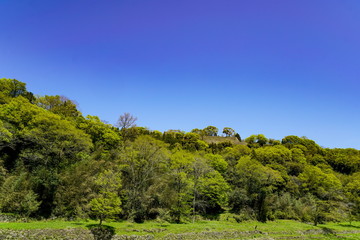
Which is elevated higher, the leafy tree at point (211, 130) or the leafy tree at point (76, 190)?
the leafy tree at point (211, 130)

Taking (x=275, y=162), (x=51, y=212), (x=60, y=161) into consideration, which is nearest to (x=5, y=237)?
(x=51, y=212)

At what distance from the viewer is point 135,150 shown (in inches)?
1352

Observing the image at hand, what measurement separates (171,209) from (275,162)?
39.4 meters

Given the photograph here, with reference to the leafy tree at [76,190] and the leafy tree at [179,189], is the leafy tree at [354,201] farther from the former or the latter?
the leafy tree at [76,190]

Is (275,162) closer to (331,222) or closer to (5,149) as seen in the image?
(331,222)

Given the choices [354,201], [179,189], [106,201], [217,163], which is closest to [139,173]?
[179,189]

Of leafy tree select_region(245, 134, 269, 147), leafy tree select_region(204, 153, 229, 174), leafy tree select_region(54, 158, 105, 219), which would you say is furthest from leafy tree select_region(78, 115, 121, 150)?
leafy tree select_region(245, 134, 269, 147)

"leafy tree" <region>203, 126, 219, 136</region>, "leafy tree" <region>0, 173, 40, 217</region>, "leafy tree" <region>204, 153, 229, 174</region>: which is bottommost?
"leafy tree" <region>0, 173, 40, 217</region>

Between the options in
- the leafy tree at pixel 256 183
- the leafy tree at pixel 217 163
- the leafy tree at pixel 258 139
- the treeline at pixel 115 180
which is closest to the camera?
the treeline at pixel 115 180

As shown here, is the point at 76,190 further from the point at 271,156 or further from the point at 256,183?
the point at 271,156

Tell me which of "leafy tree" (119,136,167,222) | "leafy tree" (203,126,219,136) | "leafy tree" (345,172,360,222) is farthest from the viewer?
"leafy tree" (203,126,219,136)

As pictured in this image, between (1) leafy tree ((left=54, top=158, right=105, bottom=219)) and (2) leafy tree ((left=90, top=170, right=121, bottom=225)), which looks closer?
(2) leafy tree ((left=90, top=170, right=121, bottom=225))

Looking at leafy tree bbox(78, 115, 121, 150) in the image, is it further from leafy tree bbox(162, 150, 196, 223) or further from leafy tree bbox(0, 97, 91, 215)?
leafy tree bbox(162, 150, 196, 223)

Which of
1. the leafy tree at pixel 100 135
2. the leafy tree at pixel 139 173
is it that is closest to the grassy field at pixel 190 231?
the leafy tree at pixel 139 173
